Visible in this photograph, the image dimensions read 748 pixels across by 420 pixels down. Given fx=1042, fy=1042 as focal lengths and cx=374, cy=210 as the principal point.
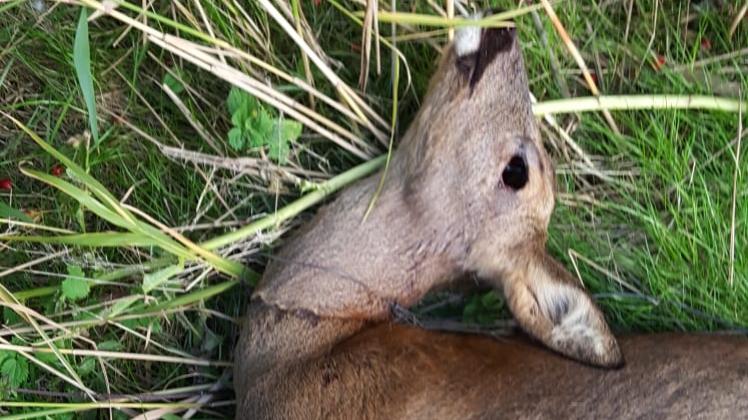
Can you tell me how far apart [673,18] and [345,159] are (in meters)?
1.22

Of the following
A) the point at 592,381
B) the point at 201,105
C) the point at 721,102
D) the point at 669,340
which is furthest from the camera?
the point at 201,105

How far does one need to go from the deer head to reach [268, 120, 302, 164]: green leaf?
1.28ft

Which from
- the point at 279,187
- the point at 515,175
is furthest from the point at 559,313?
the point at 279,187

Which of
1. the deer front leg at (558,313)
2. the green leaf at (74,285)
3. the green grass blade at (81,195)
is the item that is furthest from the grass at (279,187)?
the deer front leg at (558,313)

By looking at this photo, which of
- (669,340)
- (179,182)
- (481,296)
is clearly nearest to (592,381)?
(669,340)

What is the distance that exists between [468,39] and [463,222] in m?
0.52

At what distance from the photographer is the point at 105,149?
359 centimetres

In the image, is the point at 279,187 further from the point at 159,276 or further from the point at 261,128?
the point at 159,276

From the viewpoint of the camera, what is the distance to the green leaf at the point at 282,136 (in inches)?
131

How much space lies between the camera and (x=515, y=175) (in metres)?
2.98

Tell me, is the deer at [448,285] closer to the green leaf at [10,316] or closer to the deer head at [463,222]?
the deer head at [463,222]

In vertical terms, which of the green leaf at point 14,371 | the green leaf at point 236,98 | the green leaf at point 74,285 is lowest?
the green leaf at point 14,371

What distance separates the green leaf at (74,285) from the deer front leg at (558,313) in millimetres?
1323

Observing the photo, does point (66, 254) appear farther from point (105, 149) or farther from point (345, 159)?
point (345, 159)
